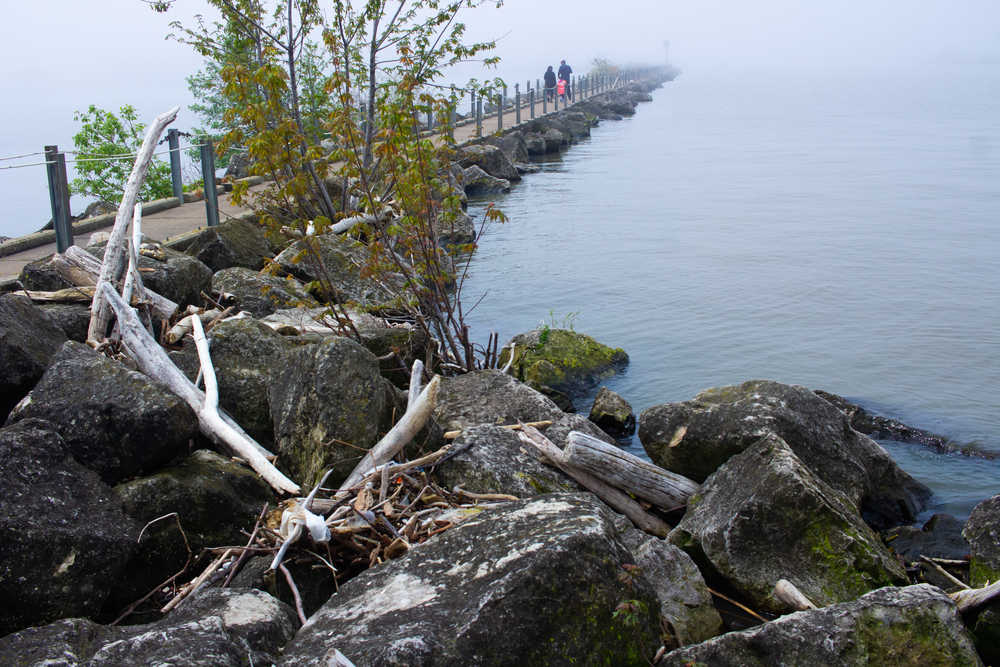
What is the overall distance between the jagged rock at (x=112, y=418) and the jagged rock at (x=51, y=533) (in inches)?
18.2

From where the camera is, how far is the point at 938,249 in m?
15.3

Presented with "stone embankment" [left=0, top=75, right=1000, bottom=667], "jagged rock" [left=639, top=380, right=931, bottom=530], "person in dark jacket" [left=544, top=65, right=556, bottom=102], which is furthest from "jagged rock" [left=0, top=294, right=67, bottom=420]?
"person in dark jacket" [left=544, top=65, right=556, bottom=102]

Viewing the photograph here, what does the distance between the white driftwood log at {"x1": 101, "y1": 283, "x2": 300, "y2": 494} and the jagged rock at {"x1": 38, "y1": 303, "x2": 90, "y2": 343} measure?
0.43m

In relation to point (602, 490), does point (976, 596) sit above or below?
below

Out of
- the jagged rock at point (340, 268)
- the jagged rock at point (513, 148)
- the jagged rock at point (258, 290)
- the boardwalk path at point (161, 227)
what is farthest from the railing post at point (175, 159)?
the jagged rock at point (513, 148)

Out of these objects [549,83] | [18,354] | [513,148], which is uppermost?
[549,83]

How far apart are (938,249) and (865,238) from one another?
1.47 metres

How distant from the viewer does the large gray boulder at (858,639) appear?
2.94 m

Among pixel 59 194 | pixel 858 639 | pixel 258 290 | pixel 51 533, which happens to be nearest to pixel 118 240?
pixel 258 290

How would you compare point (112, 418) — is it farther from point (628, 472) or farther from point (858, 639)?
point (858, 639)

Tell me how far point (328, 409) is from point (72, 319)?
294 cm

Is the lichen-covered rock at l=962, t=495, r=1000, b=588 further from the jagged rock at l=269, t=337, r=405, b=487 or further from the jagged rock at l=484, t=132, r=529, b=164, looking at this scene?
the jagged rock at l=484, t=132, r=529, b=164

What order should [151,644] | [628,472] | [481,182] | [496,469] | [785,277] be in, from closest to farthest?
[151,644]
[496,469]
[628,472]
[785,277]
[481,182]

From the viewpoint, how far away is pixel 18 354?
16.1ft
